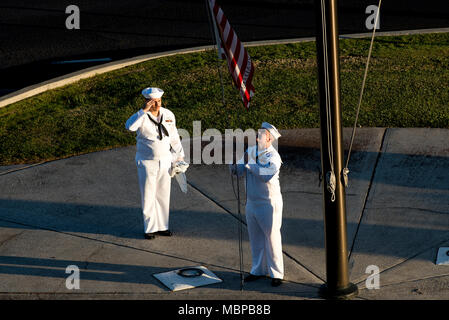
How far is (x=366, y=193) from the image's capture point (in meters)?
10.1

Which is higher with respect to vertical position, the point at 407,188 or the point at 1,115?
the point at 1,115

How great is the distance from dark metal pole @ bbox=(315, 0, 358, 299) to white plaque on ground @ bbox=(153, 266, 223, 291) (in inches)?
47.4

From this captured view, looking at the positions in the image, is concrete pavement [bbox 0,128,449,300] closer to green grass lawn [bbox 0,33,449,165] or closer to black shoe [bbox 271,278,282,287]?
black shoe [bbox 271,278,282,287]

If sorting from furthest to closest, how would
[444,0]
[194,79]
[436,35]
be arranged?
1. [444,0]
2. [436,35]
3. [194,79]

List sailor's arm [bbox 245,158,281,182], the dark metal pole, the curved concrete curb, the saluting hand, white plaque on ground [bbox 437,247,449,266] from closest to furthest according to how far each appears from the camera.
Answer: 1. the dark metal pole
2. sailor's arm [bbox 245,158,281,182]
3. white plaque on ground [bbox 437,247,449,266]
4. the saluting hand
5. the curved concrete curb

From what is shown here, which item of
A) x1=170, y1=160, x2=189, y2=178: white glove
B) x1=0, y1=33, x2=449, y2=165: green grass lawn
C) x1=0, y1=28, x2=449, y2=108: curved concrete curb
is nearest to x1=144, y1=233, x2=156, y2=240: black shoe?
x1=170, y1=160, x2=189, y2=178: white glove

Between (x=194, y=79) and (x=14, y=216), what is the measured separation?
5.51 metres

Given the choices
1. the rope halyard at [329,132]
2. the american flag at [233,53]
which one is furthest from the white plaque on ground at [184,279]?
the american flag at [233,53]

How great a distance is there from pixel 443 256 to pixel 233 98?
6.05 m

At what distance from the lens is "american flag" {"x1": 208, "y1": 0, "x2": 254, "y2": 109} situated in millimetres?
7957

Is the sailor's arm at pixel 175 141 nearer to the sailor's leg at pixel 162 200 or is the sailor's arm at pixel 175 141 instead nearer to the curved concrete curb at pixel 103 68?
the sailor's leg at pixel 162 200

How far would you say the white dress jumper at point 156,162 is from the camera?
9000 mm
